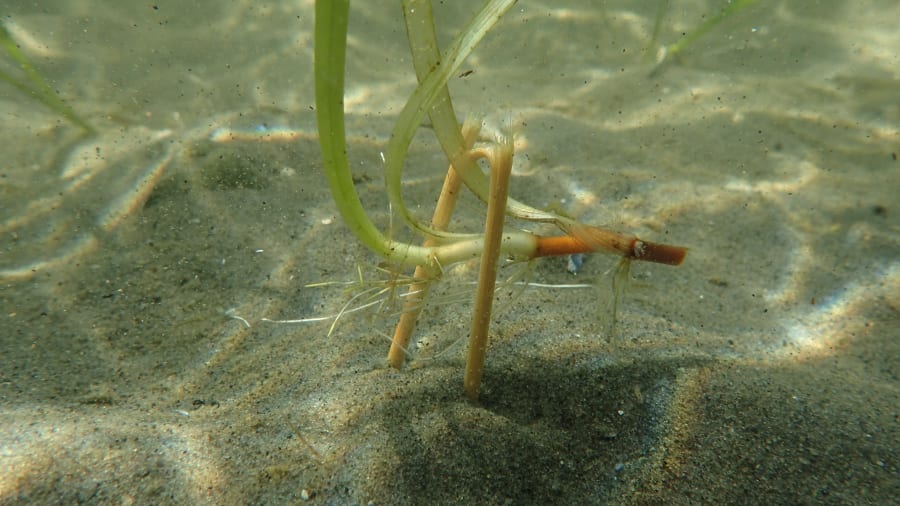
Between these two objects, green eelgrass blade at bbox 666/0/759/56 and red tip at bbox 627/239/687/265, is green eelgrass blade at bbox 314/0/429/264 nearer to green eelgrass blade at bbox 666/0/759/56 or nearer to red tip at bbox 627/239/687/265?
red tip at bbox 627/239/687/265

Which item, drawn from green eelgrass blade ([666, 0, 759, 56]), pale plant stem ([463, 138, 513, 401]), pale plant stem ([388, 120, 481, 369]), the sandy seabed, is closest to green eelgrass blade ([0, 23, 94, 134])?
the sandy seabed

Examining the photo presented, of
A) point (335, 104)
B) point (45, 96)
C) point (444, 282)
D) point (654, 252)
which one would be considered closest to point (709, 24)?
point (444, 282)

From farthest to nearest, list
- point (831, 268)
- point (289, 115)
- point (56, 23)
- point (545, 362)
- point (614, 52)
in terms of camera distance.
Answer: point (614, 52), point (56, 23), point (289, 115), point (831, 268), point (545, 362)

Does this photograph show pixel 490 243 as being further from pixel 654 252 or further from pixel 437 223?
pixel 654 252

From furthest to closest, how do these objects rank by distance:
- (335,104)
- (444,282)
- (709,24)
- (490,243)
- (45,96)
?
(709,24) → (45,96) → (444,282) → (490,243) → (335,104)

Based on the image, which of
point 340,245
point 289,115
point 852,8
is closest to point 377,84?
point 289,115

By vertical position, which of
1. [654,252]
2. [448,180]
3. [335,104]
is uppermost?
[335,104]

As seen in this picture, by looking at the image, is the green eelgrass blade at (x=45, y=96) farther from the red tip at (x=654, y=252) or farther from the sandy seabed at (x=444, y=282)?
the red tip at (x=654, y=252)

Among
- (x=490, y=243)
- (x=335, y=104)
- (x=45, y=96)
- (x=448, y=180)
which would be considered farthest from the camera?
(x=45, y=96)

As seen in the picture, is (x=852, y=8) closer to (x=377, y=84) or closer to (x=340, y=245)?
(x=377, y=84)

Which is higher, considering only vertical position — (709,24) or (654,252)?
(709,24)

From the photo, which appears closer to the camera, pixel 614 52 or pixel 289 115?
pixel 289 115
